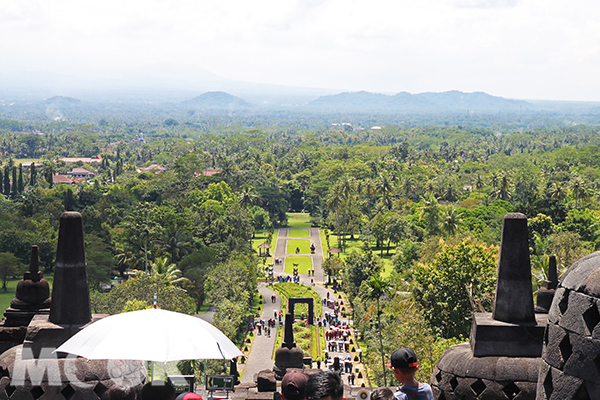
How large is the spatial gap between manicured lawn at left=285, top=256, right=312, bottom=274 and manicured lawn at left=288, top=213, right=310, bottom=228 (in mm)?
21192

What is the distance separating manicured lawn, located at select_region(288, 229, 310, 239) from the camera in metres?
85.3

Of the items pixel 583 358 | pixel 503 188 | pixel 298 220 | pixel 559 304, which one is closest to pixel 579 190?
pixel 503 188

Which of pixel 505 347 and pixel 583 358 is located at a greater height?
pixel 583 358

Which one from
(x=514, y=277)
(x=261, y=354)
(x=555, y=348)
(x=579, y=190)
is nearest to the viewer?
(x=555, y=348)

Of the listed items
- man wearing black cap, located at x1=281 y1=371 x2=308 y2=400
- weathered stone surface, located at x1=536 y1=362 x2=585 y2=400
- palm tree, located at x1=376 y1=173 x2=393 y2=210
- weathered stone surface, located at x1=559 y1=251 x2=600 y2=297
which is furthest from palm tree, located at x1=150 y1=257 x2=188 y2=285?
palm tree, located at x1=376 y1=173 x2=393 y2=210

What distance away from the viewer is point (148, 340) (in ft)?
23.7

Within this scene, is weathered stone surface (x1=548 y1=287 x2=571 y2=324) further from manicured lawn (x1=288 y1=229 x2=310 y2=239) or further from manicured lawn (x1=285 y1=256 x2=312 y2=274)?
manicured lawn (x1=288 y1=229 x2=310 y2=239)

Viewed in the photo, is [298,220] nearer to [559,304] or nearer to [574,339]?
[559,304]

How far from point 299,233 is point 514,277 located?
78.1 metres

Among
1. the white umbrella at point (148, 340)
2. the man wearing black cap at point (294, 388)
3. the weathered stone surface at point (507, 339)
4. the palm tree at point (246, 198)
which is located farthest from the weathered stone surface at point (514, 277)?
the palm tree at point (246, 198)

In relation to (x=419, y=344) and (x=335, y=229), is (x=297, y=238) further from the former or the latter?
(x=419, y=344)

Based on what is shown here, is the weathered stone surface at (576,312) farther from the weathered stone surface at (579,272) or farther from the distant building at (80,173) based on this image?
the distant building at (80,173)

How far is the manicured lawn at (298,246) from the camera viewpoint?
2986 inches

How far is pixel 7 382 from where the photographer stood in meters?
8.72
